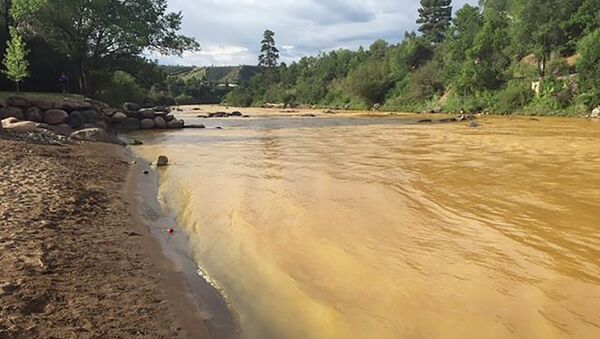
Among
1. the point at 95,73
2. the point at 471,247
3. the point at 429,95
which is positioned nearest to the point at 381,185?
the point at 471,247

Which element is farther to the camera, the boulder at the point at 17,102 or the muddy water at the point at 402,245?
the boulder at the point at 17,102

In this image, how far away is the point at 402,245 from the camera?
19.0ft

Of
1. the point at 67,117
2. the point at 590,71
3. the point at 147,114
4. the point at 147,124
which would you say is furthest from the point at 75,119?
the point at 590,71

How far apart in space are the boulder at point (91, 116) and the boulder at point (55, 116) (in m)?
1.10

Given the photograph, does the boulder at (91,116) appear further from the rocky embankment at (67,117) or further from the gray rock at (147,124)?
the gray rock at (147,124)

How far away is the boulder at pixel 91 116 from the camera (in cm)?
2292

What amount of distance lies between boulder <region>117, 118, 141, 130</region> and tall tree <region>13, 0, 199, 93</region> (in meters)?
6.23

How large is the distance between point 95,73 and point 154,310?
37021 mm

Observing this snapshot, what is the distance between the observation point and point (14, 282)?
3.85 m

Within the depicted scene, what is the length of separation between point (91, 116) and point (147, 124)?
5.90 meters

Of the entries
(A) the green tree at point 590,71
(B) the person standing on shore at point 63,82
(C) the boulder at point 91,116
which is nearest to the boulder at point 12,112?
(C) the boulder at point 91,116

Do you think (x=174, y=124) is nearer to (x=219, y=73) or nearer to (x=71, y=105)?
(x=71, y=105)

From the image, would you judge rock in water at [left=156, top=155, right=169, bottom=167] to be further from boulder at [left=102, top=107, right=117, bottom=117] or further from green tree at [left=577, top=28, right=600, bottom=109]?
green tree at [left=577, top=28, right=600, bottom=109]

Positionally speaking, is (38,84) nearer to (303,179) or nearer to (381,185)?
(303,179)
